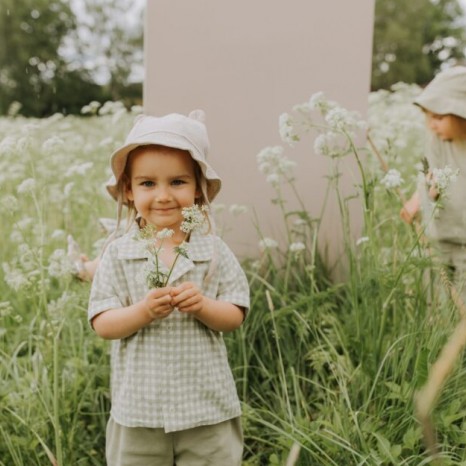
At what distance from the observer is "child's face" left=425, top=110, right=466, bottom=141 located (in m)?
2.60

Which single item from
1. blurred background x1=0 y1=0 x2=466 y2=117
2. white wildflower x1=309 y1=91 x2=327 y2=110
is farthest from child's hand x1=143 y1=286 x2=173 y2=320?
blurred background x1=0 y1=0 x2=466 y2=117

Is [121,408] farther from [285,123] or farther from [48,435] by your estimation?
[285,123]

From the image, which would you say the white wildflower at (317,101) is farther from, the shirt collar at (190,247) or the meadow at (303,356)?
the shirt collar at (190,247)

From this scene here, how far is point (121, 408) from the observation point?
5.68 feet

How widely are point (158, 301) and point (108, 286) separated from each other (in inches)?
9.9

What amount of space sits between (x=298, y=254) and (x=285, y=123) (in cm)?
62

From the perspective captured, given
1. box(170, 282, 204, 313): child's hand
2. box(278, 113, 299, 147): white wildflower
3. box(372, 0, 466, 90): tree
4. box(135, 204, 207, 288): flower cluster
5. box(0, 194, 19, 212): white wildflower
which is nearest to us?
box(135, 204, 207, 288): flower cluster

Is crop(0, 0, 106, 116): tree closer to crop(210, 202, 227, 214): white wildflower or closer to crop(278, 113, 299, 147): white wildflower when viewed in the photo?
crop(210, 202, 227, 214): white wildflower

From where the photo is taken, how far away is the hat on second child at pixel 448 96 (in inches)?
100

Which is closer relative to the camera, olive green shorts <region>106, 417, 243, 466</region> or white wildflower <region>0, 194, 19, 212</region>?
olive green shorts <region>106, 417, 243, 466</region>

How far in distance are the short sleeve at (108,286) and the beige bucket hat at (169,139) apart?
0.70ft

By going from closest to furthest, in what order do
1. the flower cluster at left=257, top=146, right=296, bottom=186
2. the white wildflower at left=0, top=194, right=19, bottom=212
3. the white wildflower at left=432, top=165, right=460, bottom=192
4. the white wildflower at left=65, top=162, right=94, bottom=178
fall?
the white wildflower at left=432, top=165, right=460, bottom=192
the white wildflower at left=0, top=194, right=19, bottom=212
the flower cluster at left=257, top=146, right=296, bottom=186
the white wildflower at left=65, top=162, right=94, bottom=178

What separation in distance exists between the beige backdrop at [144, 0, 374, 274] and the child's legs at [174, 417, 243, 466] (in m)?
1.09

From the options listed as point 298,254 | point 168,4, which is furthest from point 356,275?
point 168,4
